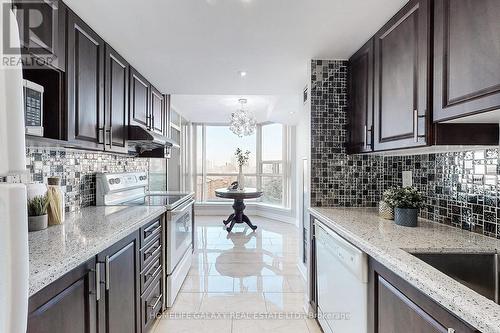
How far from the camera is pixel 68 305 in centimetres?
113

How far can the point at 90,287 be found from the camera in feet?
4.25

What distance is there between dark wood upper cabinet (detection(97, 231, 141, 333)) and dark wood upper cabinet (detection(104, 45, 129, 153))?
2.77 feet

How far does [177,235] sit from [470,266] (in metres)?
2.30

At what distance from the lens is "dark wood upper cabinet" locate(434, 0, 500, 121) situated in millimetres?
1052

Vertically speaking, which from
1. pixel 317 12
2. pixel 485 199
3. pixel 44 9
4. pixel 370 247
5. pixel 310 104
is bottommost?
pixel 370 247

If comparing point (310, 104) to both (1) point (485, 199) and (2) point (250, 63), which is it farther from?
(1) point (485, 199)

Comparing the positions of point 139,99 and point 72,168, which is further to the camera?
point 139,99

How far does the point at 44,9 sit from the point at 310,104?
191cm

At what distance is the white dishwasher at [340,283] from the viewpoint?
4.73 ft

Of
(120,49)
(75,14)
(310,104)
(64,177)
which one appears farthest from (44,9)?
(310,104)

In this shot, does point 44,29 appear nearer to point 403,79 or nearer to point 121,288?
point 121,288

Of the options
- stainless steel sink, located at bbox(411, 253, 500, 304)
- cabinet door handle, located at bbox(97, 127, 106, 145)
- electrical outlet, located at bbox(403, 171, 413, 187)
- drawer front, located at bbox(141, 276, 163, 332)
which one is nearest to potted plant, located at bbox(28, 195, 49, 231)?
cabinet door handle, located at bbox(97, 127, 106, 145)

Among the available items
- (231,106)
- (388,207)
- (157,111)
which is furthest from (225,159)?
(388,207)

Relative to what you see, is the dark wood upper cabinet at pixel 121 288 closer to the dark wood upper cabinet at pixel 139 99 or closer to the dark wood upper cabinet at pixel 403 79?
the dark wood upper cabinet at pixel 139 99
